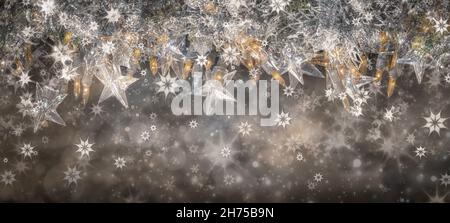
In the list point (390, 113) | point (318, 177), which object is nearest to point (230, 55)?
point (318, 177)

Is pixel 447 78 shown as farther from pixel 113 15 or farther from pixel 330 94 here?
pixel 113 15

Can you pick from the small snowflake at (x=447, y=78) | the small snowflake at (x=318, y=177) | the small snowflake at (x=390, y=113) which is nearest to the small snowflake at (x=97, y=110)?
the small snowflake at (x=318, y=177)

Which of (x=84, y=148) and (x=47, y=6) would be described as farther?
(x=84, y=148)

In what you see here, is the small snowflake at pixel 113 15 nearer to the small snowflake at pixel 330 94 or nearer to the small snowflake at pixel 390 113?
the small snowflake at pixel 330 94

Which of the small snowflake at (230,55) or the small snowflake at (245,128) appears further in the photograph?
the small snowflake at (245,128)

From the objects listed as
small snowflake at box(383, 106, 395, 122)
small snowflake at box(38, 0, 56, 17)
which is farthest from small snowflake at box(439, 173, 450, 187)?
small snowflake at box(38, 0, 56, 17)

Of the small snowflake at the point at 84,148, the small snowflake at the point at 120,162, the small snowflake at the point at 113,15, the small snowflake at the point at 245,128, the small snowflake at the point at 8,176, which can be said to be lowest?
the small snowflake at the point at 8,176

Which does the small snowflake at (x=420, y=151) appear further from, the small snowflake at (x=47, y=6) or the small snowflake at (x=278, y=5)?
the small snowflake at (x=47, y=6)

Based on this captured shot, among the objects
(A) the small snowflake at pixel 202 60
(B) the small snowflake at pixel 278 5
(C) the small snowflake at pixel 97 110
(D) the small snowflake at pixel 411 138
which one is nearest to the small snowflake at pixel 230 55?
(A) the small snowflake at pixel 202 60

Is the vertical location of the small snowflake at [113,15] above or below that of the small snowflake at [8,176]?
above

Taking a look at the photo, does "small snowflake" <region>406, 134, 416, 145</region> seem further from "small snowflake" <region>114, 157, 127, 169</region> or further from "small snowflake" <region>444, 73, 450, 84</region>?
"small snowflake" <region>114, 157, 127, 169</region>

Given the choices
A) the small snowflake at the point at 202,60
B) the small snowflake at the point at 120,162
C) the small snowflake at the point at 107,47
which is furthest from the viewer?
the small snowflake at the point at 120,162

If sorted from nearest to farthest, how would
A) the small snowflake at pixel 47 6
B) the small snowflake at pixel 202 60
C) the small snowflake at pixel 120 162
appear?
the small snowflake at pixel 47 6 < the small snowflake at pixel 202 60 < the small snowflake at pixel 120 162

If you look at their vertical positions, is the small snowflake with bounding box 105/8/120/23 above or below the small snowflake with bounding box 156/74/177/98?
above
